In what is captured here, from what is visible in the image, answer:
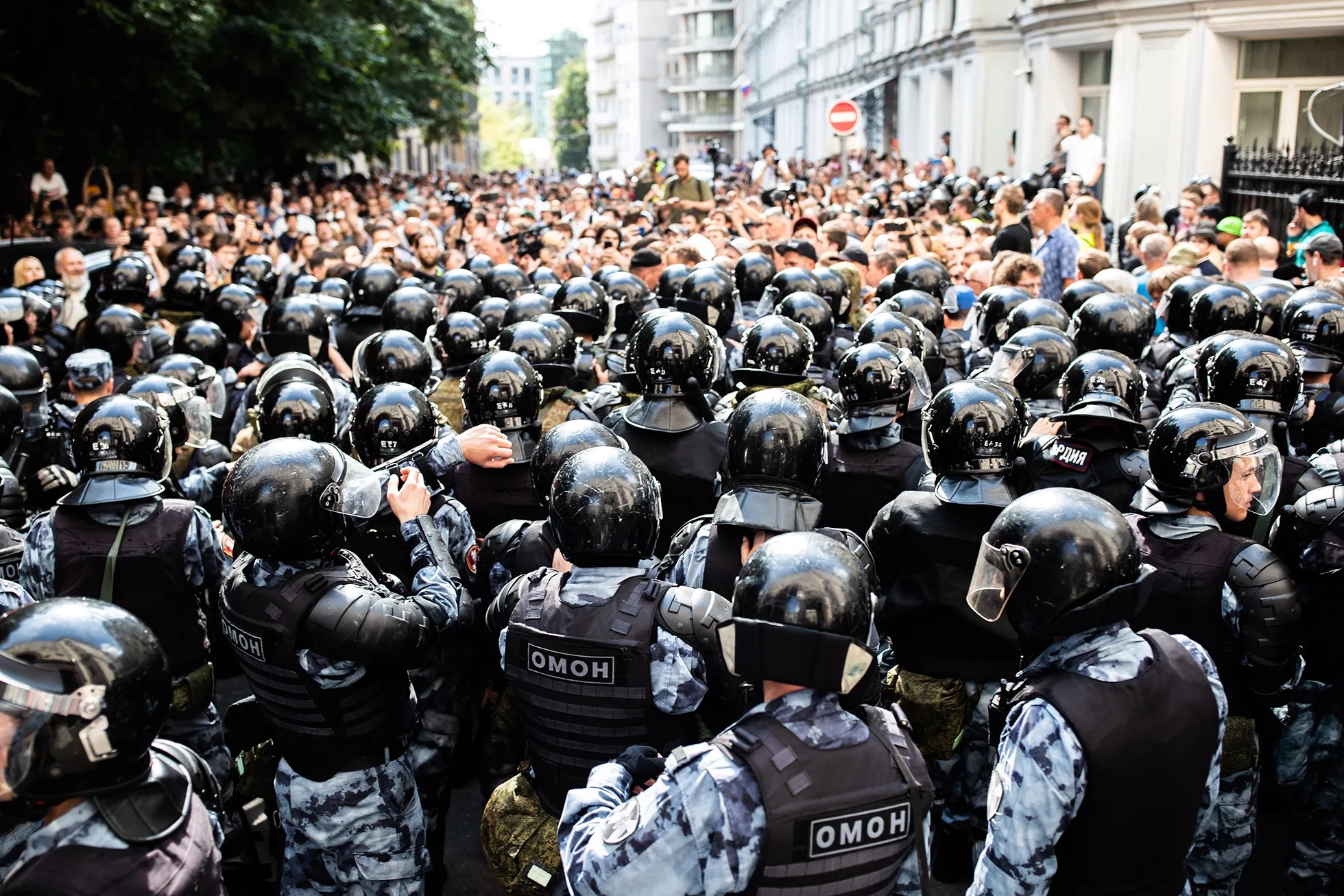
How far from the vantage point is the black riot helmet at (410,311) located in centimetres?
748

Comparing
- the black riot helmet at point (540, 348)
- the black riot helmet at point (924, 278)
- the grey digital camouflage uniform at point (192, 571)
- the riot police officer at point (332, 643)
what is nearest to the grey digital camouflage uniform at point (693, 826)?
the riot police officer at point (332, 643)

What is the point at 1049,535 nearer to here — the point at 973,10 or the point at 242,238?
the point at 242,238

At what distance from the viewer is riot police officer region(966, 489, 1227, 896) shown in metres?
2.63

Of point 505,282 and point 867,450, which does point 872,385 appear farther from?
point 505,282

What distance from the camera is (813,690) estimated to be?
2414 mm

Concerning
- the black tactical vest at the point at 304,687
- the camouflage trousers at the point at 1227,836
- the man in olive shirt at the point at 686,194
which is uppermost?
the man in olive shirt at the point at 686,194

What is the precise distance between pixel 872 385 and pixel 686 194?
36.5 feet

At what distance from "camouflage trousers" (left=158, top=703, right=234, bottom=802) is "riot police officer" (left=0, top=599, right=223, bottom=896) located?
1966 mm

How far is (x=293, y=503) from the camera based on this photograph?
3.31 meters

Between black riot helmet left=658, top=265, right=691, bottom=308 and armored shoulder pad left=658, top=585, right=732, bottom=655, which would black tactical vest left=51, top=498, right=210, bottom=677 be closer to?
armored shoulder pad left=658, top=585, right=732, bottom=655

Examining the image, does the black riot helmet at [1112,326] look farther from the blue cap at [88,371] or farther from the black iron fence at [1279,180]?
the black iron fence at [1279,180]

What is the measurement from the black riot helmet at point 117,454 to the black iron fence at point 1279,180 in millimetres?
10643

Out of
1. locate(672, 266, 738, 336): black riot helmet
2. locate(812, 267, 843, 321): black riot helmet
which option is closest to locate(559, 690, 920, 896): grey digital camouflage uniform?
locate(672, 266, 738, 336): black riot helmet

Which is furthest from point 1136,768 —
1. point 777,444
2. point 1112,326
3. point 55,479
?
point 55,479
